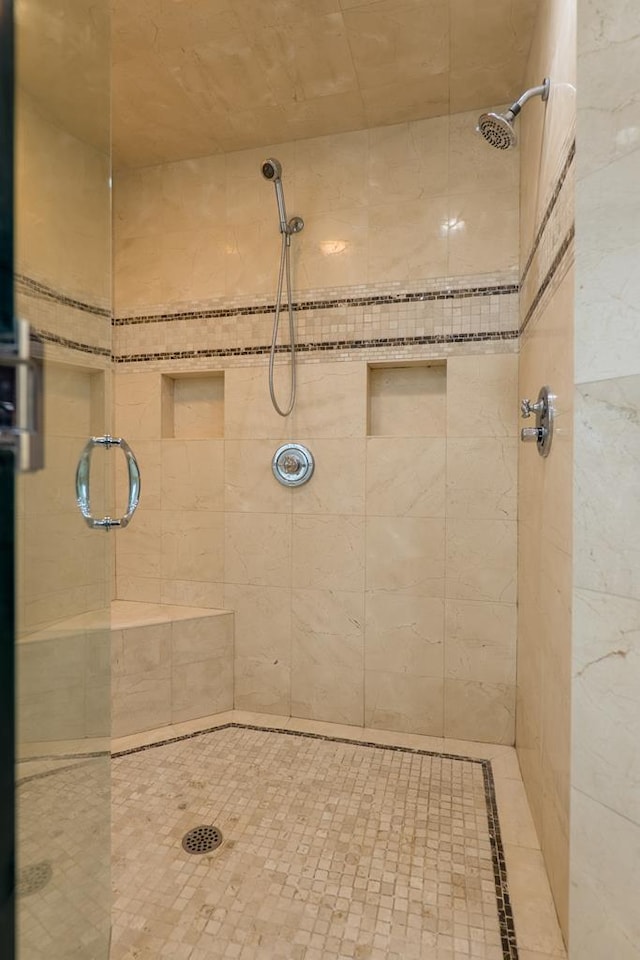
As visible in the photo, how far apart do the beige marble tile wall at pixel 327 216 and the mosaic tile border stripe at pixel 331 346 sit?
247 millimetres

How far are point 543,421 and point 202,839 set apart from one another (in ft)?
5.35

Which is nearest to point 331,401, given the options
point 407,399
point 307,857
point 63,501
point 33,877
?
point 407,399

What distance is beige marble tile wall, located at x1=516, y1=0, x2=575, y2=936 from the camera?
1.22 metres

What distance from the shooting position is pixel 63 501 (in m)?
0.92

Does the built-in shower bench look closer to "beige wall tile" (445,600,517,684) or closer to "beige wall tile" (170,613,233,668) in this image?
"beige wall tile" (170,613,233,668)

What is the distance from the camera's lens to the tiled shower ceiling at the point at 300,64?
1.73 meters

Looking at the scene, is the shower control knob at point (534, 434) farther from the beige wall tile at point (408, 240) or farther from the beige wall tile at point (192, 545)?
the beige wall tile at point (192, 545)

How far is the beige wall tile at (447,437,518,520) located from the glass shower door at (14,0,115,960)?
1436mm

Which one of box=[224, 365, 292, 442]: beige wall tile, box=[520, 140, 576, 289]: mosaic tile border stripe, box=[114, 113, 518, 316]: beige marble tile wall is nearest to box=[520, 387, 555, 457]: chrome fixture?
box=[520, 140, 576, 289]: mosaic tile border stripe

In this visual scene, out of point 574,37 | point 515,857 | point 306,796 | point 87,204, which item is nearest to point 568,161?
point 574,37

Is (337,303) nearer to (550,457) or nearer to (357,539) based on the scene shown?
(357,539)

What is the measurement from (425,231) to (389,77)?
1.86ft

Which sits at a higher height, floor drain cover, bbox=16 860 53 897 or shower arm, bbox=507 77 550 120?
shower arm, bbox=507 77 550 120

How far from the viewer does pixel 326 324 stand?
239 centimetres
